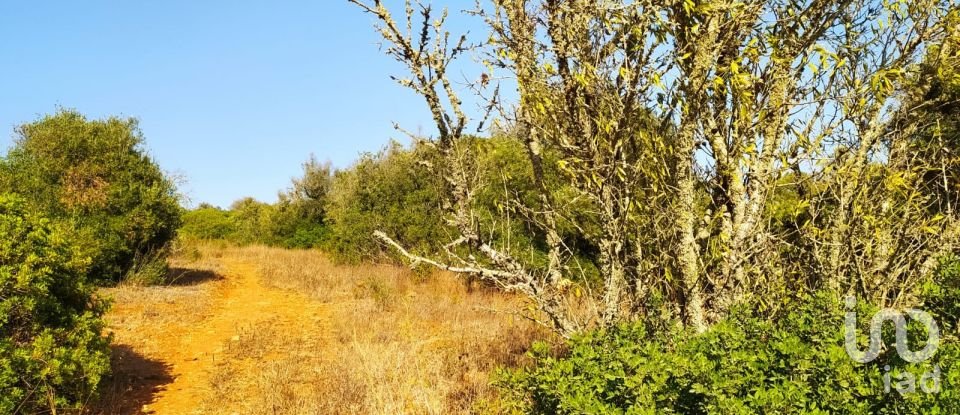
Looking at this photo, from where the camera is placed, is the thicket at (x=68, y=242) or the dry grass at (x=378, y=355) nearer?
the thicket at (x=68, y=242)

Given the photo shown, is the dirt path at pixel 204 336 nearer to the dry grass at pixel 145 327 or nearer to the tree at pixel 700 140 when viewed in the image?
the dry grass at pixel 145 327


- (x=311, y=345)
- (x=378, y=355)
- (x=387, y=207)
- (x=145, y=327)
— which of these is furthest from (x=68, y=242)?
(x=387, y=207)

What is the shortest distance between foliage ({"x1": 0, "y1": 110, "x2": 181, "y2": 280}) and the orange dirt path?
205cm

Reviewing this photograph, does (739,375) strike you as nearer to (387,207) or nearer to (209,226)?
(387,207)

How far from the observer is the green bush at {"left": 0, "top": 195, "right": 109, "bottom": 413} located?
4.41 m

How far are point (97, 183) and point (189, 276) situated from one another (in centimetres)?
363

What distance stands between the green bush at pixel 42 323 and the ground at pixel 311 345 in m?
0.77

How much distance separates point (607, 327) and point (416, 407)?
2.12 m

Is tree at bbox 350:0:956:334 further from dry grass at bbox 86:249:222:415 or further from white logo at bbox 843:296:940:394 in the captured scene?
dry grass at bbox 86:249:222:415

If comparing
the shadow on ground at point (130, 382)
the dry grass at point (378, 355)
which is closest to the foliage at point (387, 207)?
the dry grass at point (378, 355)

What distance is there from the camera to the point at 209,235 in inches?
1351

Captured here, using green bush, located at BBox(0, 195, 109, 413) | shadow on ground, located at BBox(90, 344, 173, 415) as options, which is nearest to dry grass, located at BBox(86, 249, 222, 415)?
shadow on ground, located at BBox(90, 344, 173, 415)

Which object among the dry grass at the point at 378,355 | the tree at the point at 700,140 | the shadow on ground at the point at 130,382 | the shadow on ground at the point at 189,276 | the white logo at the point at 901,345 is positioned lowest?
the shadow on ground at the point at 130,382

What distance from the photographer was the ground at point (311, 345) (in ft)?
18.2
